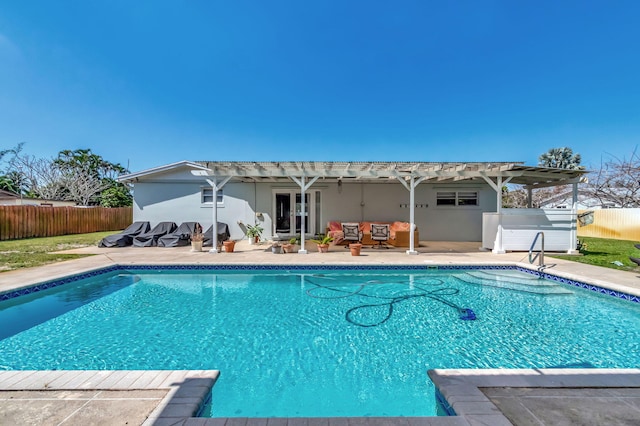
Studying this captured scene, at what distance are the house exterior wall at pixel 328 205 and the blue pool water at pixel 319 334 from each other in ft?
Result: 20.7

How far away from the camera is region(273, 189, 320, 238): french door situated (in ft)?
41.2

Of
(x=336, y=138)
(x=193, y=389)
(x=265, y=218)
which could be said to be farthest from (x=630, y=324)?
(x=336, y=138)

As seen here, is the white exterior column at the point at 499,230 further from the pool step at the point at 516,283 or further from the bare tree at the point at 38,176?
the bare tree at the point at 38,176

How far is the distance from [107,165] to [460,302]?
43.9 metres

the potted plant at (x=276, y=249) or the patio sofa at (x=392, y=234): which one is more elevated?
the patio sofa at (x=392, y=234)

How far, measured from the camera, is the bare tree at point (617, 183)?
18.8 meters

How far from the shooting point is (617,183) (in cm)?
1967

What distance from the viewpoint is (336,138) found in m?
19.6

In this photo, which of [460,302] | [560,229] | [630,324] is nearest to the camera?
[630,324]

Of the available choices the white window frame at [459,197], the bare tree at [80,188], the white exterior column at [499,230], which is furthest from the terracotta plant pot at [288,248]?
the bare tree at [80,188]

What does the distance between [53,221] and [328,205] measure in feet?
49.5

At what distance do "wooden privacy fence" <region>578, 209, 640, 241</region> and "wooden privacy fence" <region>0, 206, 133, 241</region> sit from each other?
27.4m

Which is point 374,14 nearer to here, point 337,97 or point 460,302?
point 337,97

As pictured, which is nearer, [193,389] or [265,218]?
[193,389]
